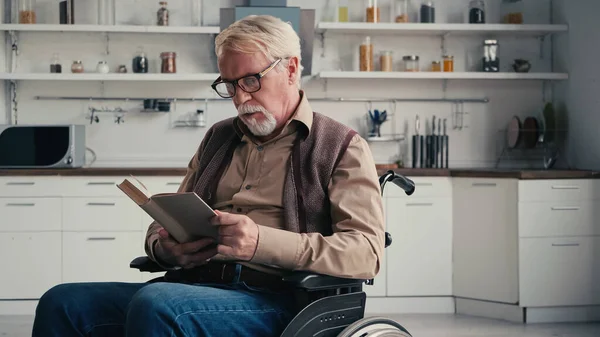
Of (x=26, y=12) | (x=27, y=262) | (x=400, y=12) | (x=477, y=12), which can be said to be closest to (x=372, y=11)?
(x=400, y=12)

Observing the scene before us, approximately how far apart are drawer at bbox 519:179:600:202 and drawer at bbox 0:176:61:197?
2.48m

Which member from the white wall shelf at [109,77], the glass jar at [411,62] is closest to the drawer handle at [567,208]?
the glass jar at [411,62]

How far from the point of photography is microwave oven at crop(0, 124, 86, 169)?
461cm

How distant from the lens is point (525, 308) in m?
4.39

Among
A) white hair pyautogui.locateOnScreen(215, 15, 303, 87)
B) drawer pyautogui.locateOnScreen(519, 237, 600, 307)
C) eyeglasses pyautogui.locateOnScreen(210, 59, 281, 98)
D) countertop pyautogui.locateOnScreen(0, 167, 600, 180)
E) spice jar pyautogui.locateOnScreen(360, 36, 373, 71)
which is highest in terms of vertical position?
spice jar pyautogui.locateOnScreen(360, 36, 373, 71)

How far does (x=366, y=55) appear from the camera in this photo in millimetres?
5016

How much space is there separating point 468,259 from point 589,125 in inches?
41.2

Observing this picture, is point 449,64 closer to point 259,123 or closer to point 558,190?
point 558,190

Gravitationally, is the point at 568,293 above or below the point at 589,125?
below

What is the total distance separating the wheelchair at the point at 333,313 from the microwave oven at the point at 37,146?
9.75 feet

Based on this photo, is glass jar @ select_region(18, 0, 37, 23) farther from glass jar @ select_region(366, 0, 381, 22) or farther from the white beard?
the white beard

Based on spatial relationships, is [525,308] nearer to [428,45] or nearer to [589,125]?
[589,125]

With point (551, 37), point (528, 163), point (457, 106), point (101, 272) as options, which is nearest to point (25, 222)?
point (101, 272)

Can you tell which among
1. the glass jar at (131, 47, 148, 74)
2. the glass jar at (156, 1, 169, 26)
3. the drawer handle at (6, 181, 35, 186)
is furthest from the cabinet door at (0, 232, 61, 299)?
the glass jar at (156, 1, 169, 26)
